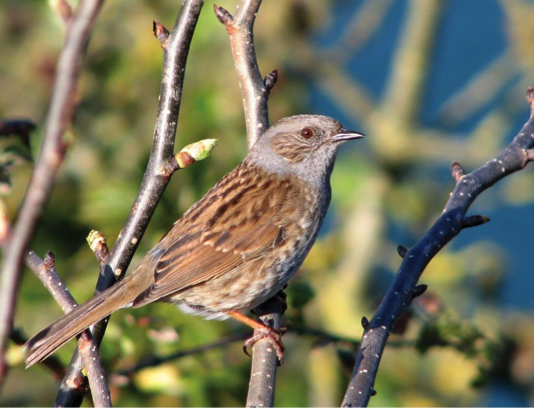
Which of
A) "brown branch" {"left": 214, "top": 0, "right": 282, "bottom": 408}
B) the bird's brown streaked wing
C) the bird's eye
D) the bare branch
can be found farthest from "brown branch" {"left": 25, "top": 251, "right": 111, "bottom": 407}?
the bird's eye

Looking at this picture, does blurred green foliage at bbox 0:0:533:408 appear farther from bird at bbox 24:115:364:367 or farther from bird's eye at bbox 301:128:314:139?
bird's eye at bbox 301:128:314:139

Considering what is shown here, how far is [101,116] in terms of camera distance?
479cm

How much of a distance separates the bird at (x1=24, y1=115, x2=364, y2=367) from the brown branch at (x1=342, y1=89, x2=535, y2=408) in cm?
72

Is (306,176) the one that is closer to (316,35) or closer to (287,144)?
(287,144)

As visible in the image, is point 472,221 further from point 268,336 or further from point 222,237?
point 222,237

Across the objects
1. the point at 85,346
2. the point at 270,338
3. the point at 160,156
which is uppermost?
the point at 160,156

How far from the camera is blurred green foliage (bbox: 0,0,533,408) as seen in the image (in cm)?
342

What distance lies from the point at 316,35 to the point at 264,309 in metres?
3.66

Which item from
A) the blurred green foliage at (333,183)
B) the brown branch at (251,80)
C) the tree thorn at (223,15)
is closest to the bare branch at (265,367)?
the brown branch at (251,80)

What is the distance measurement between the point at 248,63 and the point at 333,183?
2.28 meters

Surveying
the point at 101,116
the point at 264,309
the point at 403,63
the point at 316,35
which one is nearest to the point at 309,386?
the point at 264,309

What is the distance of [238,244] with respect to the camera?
341cm

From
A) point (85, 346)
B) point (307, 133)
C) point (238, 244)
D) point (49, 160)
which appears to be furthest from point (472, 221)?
Answer: point (49, 160)

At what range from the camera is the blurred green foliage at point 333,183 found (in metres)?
3.42
